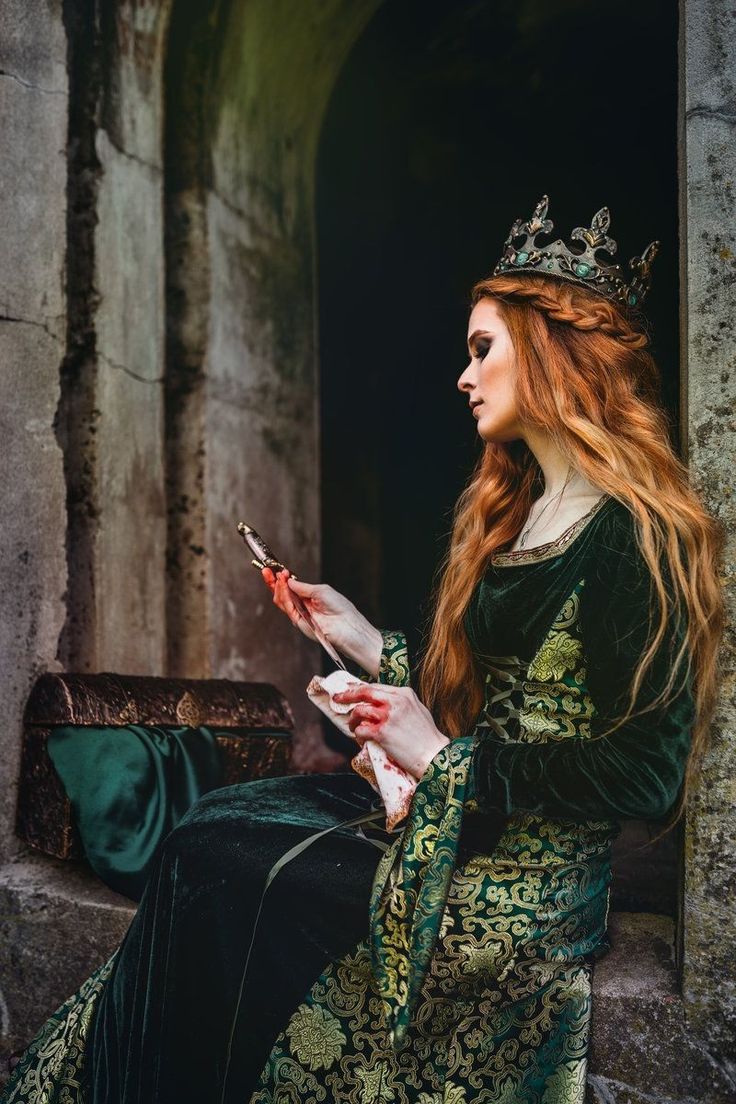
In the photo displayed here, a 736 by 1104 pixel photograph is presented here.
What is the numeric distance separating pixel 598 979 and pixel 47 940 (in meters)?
1.43

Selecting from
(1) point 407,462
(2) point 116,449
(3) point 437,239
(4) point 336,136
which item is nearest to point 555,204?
(3) point 437,239

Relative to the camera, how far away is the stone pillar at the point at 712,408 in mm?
1770

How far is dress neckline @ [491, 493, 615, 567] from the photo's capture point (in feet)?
5.67

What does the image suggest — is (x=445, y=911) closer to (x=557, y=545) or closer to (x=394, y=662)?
(x=394, y=662)

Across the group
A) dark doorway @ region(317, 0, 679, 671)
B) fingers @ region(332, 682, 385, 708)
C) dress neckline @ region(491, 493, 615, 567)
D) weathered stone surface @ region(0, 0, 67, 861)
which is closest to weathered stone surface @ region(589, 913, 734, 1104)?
fingers @ region(332, 682, 385, 708)

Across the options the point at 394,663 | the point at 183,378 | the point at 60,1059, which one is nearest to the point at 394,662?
the point at 394,663

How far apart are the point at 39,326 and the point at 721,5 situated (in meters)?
1.88

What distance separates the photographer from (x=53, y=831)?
2.56m

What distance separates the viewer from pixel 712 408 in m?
1.81

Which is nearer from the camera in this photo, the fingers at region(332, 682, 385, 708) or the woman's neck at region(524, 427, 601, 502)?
the fingers at region(332, 682, 385, 708)

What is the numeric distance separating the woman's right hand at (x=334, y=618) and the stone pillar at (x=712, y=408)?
0.69 metres

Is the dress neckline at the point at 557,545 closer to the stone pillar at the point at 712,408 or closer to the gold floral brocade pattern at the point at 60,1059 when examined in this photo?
the stone pillar at the point at 712,408

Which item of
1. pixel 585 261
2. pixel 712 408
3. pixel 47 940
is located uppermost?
pixel 585 261

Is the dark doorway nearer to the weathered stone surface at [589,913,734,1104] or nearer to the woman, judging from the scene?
the woman
